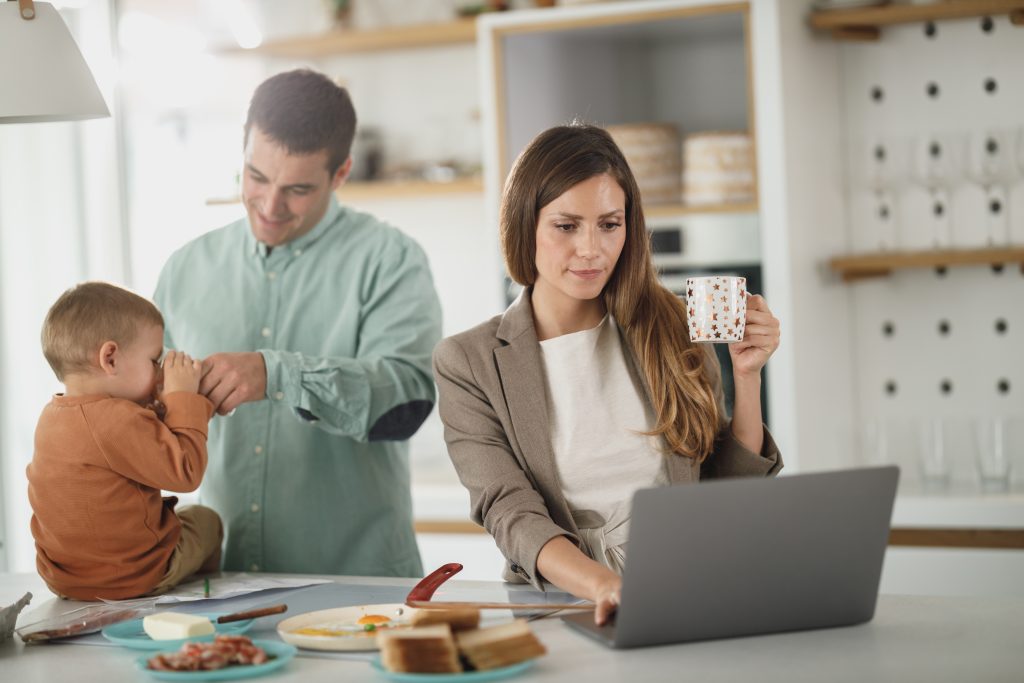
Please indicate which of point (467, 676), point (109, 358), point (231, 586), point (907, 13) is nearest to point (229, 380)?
point (109, 358)

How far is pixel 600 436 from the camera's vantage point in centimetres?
191

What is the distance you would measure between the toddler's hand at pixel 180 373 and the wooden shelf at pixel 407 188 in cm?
186

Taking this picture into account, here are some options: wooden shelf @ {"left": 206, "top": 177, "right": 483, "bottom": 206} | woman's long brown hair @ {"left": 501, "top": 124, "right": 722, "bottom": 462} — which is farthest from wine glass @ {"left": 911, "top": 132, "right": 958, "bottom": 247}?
woman's long brown hair @ {"left": 501, "top": 124, "right": 722, "bottom": 462}

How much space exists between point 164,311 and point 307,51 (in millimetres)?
1918

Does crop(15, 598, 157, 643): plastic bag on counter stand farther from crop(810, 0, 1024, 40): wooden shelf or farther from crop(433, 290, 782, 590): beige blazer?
crop(810, 0, 1024, 40): wooden shelf

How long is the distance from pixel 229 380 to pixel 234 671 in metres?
0.66

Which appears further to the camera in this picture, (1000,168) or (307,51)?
(307,51)

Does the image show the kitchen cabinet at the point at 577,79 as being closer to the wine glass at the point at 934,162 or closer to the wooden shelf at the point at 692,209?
the wooden shelf at the point at 692,209

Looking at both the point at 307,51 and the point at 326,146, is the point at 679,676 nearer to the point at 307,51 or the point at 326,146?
the point at 326,146

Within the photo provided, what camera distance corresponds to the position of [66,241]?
11.3 feet

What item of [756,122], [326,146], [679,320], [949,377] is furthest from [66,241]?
[949,377]

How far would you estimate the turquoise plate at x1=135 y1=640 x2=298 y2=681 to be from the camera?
1405mm

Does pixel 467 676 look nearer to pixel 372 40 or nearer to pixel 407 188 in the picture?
pixel 407 188

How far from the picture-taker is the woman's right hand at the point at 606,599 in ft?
5.07
